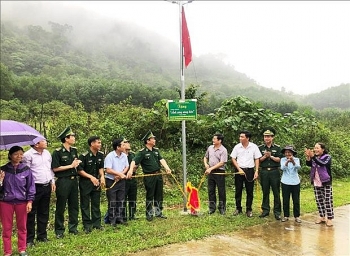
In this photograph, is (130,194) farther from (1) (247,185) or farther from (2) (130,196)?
(1) (247,185)

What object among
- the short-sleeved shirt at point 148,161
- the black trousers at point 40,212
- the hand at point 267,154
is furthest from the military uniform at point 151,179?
the hand at point 267,154

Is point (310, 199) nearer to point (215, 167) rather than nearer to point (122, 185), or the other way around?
point (215, 167)

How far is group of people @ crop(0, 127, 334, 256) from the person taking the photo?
4273 millimetres

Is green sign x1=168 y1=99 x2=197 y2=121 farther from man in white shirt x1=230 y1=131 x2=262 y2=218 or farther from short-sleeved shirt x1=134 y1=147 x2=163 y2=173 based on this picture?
man in white shirt x1=230 y1=131 x2=262 y2=218

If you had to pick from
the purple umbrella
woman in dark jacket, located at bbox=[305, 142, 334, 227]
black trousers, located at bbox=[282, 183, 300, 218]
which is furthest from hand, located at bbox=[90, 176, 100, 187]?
woman in dark jacket, located at bbox=[305, 142, 334, 227]

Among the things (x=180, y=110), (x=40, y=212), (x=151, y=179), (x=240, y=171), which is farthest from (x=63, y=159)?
(x=240, y=171)

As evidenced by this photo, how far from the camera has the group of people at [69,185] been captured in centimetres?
423

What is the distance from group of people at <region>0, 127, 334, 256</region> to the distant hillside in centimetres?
5870

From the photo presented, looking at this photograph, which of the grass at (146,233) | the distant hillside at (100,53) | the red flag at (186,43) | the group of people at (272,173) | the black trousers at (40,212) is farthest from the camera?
the distant hillside at (100,53)

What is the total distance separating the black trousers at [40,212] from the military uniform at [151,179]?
158 cm

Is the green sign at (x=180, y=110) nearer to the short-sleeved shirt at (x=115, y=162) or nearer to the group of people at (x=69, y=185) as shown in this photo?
the group of people at (x=69, y=185)

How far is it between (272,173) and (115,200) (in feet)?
8.85

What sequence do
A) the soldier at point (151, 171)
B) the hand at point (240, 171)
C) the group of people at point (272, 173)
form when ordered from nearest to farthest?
the group of people at point (272, 173)
the soldier at point (151, 171)
the hand at point (240, 171)

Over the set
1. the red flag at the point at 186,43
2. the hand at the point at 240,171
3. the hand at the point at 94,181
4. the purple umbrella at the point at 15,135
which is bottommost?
the hand at the point at 94,181
